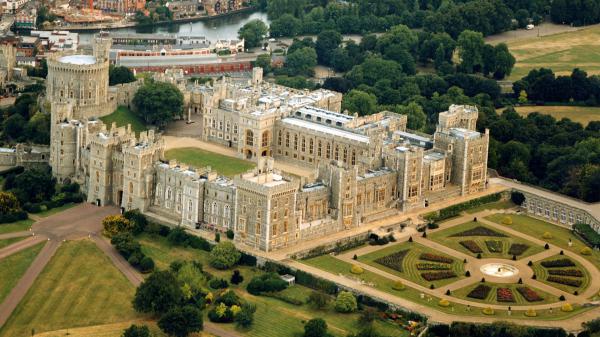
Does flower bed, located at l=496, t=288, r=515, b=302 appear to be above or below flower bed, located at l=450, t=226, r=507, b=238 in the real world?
below

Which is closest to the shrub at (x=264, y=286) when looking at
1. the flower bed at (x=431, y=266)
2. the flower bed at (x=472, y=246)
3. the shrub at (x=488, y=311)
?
the flower bed at (x=431, y=266)

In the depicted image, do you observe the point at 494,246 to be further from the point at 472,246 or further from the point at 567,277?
the point at 567,277

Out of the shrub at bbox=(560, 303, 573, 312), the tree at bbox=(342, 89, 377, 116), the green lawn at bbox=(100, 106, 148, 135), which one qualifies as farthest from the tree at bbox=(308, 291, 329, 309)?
the tree at bbox=(342, 89, 377, 116)

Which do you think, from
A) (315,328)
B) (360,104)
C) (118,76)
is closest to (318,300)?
(315,328)

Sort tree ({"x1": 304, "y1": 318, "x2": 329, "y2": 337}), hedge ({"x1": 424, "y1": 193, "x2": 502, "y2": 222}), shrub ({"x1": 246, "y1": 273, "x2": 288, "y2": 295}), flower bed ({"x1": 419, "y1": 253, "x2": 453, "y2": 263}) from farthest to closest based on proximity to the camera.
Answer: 1. hedge ({"x1": 424, "y1": 193, "x2": 502, "y2": 222})
2. flower bed ({"x1": 419, "y1": 253, "x2": 453, "y2": 263})
3. shrub ({"x1": 246, "y1": 273, "x2": 288, "y2": 295})
4. tree ({"x1": 304, "y1": 318, "x2": 329, "y2": 337})

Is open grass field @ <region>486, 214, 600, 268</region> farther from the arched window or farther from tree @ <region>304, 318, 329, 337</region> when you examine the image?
tree @ <region>304, 318, 329, 337</region>

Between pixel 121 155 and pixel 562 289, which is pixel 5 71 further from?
pixel 562 289

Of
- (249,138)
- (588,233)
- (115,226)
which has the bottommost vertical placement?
(588,233)
